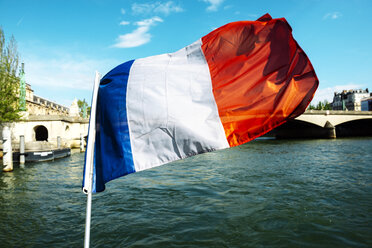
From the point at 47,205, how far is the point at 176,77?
23.5ft

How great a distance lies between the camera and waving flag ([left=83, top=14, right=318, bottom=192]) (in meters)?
2.62

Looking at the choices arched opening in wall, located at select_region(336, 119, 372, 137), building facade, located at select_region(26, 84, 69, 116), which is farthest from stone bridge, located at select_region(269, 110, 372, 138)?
building facade, located at select_region(26, 84, 69, 116)

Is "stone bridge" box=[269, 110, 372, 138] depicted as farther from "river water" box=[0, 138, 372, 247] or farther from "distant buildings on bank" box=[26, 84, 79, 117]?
"distant buildings on bank" box=[26, 84, 79, 117]

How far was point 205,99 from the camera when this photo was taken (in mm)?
2740

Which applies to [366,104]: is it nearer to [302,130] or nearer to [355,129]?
[355,129]

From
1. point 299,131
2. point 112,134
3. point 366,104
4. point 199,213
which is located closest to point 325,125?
point 299,131

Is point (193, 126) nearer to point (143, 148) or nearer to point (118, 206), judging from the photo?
point (143, 148)

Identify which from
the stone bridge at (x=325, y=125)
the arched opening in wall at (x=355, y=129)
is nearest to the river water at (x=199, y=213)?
the stone bridge at (x=325, y=125)

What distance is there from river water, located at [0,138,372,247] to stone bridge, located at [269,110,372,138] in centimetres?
3547

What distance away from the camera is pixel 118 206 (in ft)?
24.2

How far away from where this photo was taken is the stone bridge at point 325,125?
45.3m

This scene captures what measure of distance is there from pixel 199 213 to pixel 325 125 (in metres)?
47.2

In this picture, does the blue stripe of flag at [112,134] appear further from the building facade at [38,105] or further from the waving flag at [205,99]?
the building facade at [38,105]

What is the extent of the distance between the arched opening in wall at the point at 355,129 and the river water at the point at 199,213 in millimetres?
54597
